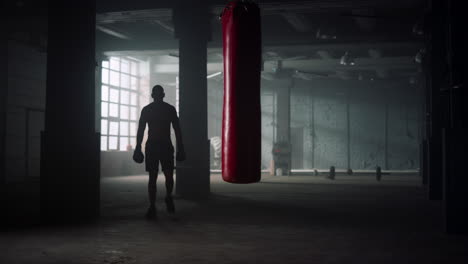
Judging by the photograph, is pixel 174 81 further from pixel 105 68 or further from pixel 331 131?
pixel 331 131

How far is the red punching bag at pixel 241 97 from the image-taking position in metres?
3.48

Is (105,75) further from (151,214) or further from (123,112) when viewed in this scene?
(151,214)

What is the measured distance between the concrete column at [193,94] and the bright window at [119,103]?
30.5ft

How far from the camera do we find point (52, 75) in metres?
6.80

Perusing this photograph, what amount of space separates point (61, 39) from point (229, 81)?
4042 mm

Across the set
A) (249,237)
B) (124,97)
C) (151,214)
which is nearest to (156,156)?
(151,214)

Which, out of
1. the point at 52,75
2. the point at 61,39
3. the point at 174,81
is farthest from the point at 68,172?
the point at 174,81

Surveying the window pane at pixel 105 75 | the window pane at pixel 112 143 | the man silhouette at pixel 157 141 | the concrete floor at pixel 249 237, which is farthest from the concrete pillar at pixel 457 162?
the window pane at pixel 112 143

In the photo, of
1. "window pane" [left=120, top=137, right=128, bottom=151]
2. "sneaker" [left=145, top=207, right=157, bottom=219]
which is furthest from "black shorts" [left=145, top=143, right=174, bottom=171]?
"window pane" [left=120, top=137, right=128, bottom=151]

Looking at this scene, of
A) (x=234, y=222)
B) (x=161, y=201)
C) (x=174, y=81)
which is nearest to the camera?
(x=234, y=222)

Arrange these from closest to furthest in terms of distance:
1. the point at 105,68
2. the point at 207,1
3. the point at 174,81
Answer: the point at 207,1, the point at 105,68, the point at 174,81

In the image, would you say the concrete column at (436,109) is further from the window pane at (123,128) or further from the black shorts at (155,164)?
the window pane at (123,128)

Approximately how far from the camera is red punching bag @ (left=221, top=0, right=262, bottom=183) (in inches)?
137

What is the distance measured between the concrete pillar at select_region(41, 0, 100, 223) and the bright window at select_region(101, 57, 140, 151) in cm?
1240
